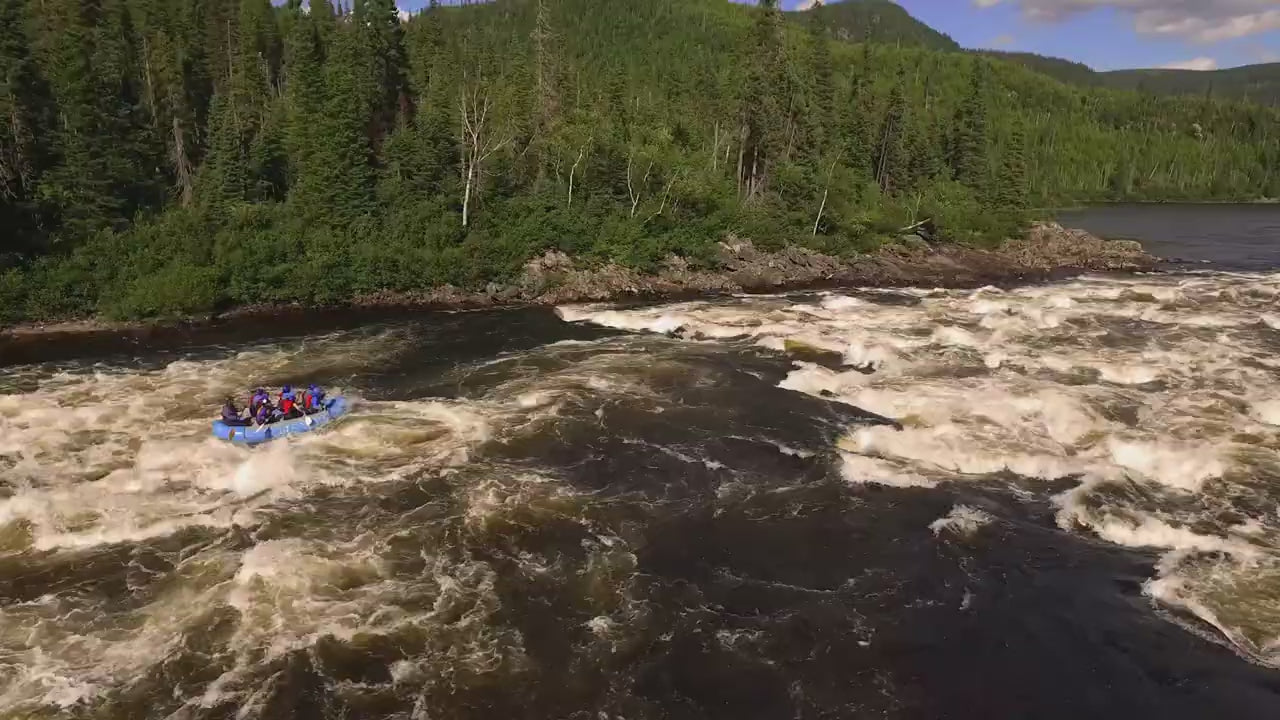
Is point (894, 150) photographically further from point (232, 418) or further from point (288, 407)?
point (232, 418)

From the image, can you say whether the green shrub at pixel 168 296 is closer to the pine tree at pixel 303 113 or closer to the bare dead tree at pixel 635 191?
the pine tree at pixel 303 113

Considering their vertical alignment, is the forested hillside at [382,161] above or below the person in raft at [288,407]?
above

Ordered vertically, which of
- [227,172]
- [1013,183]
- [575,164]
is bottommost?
[1013,183]

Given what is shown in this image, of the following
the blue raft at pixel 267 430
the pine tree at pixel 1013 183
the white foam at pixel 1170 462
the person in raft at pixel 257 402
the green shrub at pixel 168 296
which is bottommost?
the white foam at pixel 1170 462

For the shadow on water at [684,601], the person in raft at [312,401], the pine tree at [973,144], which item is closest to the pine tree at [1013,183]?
the pine tree at [973,144]

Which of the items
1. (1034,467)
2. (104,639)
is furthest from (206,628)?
(1034,467)

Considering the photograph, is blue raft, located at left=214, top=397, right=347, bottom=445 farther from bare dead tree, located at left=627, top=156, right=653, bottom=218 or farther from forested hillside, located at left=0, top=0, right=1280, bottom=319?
bare dead tree, located at left=627, top=156, right=653, bottom=218

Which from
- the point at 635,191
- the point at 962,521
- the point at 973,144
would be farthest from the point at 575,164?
the point at 973,144
